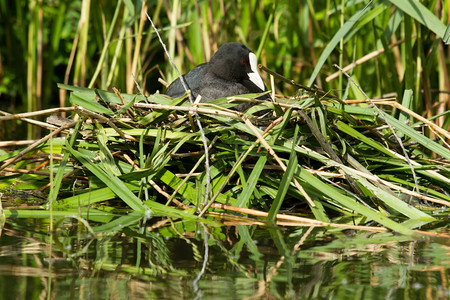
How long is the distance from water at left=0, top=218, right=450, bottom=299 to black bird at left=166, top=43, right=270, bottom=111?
114 centimetres

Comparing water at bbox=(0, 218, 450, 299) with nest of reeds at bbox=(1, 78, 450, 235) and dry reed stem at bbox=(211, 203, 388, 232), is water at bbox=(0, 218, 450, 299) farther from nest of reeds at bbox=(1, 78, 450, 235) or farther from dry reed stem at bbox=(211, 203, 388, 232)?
nest of reeds at bbox=(1, 78, 450, 235)

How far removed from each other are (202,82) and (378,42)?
3.48 ft

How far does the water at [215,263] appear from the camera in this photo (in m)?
1.32

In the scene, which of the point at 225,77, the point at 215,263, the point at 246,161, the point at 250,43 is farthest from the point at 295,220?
the point at 250,43

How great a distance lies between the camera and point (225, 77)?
121 inches

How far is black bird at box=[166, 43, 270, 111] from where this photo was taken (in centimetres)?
297

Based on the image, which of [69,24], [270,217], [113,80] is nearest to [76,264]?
[270,217]

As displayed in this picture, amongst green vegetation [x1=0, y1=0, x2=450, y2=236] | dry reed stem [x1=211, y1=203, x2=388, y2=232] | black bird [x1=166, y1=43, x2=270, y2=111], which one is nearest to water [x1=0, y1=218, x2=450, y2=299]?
dry reed stem [x1=211, y1=203, x2=388, y2=232]

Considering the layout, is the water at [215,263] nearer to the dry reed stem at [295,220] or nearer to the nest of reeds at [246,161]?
the dry reed stem at [295,220]

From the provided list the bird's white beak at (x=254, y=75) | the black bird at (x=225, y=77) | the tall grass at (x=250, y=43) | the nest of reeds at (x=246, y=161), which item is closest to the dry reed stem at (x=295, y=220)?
the nest of reeds at (x=246, y=161)

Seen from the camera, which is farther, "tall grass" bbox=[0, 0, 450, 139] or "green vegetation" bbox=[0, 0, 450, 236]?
"tall grass" bbox=[0, 0, 450, 139]

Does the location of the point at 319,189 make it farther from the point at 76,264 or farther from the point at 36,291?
the point at 36,291

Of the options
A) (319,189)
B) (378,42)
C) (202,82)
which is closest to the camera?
(319,189)

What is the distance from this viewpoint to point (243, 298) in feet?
4.22
